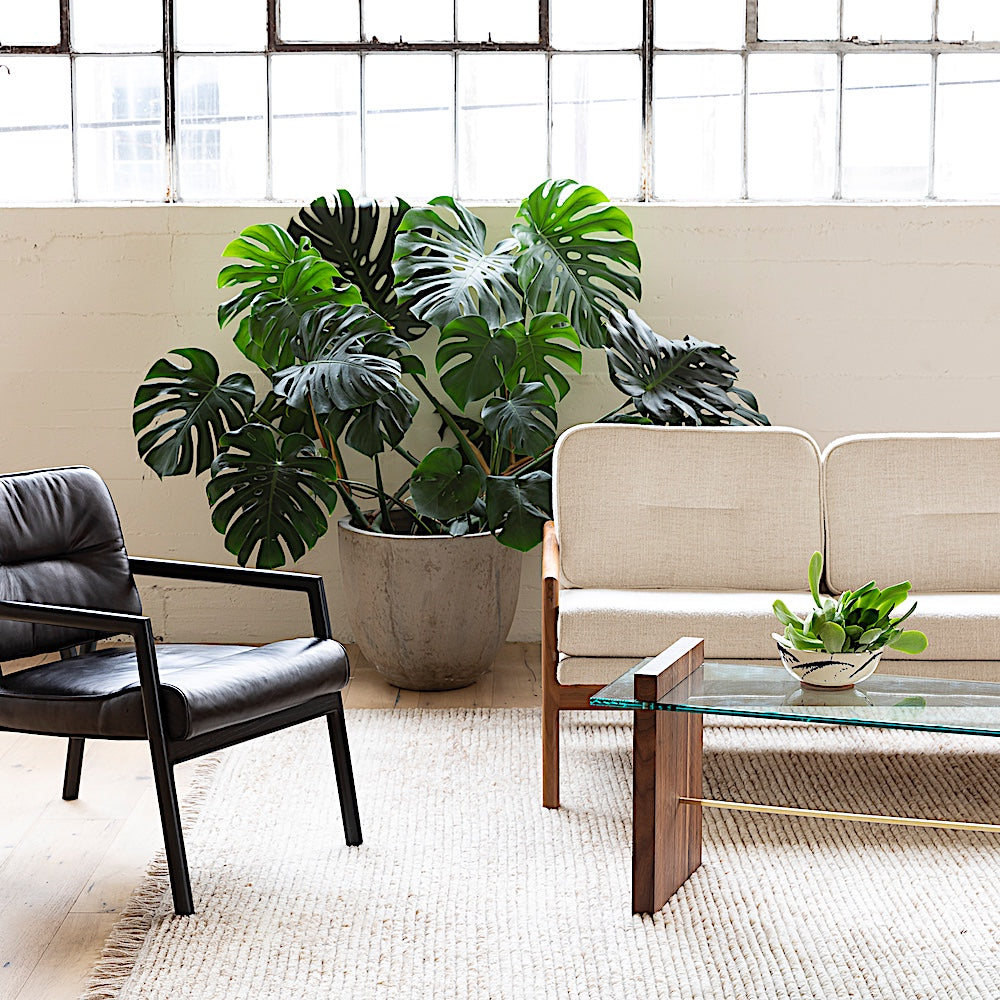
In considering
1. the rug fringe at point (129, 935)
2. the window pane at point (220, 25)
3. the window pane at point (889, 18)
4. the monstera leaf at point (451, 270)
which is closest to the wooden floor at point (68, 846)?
the rug fringe at point (129, 935)

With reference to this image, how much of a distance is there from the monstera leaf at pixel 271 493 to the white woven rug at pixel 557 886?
2.08 feet

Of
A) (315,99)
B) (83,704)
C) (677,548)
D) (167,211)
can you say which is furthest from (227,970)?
(315,99)

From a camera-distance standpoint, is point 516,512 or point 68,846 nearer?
point 68,846

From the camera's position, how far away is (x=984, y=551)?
3393 millimetres

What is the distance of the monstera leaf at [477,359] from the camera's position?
11.7 feet

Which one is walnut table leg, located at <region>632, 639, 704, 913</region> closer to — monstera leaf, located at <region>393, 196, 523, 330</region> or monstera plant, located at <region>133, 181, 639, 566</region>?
monstera plant, located at <region>133, 181, 639, 566</region>

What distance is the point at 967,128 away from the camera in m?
4.57

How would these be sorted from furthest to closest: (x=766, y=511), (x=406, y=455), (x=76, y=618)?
(x=406, y=455), (x=766, y=511), (x=76, y=618)

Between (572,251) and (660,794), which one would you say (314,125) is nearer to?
(572,251)

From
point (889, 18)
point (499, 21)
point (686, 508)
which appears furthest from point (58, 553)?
point (889, 18)

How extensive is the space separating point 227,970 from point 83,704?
56 cm

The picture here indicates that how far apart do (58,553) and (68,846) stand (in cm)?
65

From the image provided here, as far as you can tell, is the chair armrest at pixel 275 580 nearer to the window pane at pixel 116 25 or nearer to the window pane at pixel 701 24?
the window pane at pixel 116 25

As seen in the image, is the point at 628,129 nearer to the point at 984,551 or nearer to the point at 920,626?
the point at 984,551
